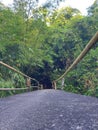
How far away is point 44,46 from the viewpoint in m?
12.7

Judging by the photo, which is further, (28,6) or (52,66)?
(52,66)

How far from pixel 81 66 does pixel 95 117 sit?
1005cm

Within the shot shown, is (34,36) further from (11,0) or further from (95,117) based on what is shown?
(95,117)

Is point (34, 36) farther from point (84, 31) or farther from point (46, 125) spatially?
point (46, 125)

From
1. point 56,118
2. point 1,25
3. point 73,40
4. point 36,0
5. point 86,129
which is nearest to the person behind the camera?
point 86,129

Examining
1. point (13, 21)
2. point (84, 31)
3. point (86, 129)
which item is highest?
point (84, 31)

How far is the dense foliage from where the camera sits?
20.7 ft

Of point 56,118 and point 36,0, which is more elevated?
point 36,0

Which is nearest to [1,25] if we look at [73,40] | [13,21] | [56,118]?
[13,21]

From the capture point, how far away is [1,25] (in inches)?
246

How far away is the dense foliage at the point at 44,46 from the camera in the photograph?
249 inches

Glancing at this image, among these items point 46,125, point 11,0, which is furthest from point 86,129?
point 11,0

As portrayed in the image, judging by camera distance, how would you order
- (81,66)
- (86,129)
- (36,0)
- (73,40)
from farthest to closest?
(73,40) < (81,66) < (36,0) < (86,129)

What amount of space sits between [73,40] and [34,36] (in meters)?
3.80
